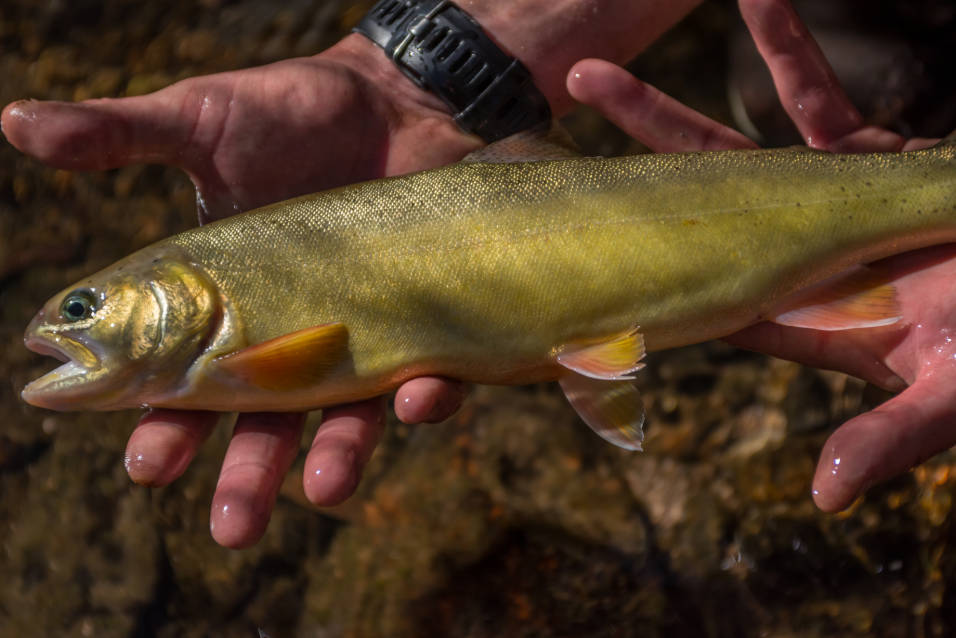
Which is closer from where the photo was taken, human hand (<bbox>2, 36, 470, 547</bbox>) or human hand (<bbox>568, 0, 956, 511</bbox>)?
human hand (<bbox>568, 0, 956, 511</bbox>)

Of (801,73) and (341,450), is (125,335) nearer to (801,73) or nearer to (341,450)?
(341,450)

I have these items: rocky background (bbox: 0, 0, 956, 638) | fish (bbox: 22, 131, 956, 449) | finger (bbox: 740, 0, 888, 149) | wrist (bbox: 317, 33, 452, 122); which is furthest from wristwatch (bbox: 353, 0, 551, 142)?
rocky background (bbox: 0, 0, 956, 638)

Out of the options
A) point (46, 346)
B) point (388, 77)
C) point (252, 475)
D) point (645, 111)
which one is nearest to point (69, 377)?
point (46, 346)

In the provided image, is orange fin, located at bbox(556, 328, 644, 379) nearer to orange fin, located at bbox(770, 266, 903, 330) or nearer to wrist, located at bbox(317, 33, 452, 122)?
orange fin, located at bbox(770, 266, 903, 330)

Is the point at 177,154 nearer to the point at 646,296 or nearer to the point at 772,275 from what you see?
the point at 646,296

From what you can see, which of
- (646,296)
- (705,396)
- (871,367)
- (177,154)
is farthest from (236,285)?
(705,396)

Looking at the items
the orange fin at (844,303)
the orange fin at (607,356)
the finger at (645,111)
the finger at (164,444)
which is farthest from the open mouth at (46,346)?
the orange fin at (844,303)

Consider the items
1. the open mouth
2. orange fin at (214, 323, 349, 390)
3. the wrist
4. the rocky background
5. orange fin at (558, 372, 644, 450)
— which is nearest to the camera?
orange fin at (214, 323, 349, 390)
